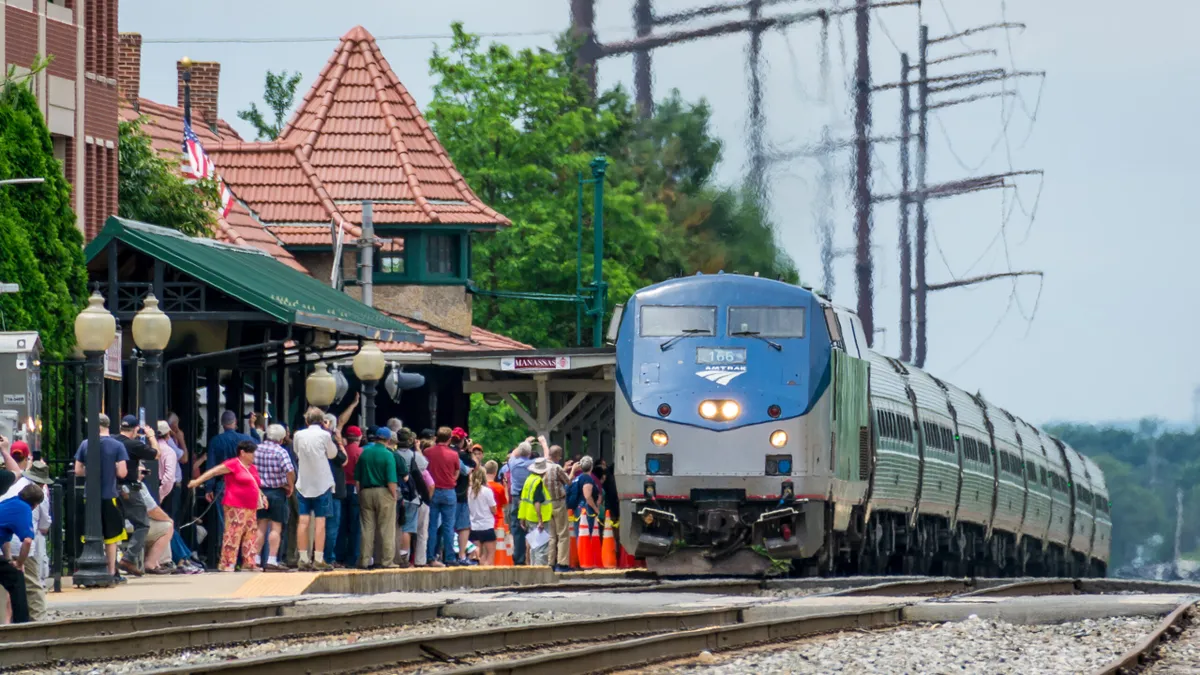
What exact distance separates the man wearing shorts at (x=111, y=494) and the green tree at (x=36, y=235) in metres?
6.67

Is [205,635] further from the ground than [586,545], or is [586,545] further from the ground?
[205,635]

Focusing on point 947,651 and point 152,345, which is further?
point 152,345

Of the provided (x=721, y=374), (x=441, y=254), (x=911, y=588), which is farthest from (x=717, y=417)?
(x=441, y=254)

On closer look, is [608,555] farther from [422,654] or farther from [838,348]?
[422,654]

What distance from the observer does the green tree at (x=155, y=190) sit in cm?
3931

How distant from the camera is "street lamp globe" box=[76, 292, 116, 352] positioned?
2197 centimetres

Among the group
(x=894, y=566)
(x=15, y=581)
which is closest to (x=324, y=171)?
(x=894, y=566)

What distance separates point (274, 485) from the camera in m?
24.8

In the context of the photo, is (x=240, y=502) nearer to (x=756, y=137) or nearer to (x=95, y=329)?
(x=95, y=329)

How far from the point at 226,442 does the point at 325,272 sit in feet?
79.2

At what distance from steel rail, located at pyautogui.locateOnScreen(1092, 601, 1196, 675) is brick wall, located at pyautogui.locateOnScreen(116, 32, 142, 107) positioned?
1338 inches

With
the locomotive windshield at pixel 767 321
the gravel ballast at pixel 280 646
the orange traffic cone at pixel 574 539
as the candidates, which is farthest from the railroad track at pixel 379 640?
the orange traffic cone at pixel 574 539

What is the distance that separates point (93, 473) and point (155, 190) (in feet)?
61.7

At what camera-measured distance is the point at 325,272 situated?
49.1 m
